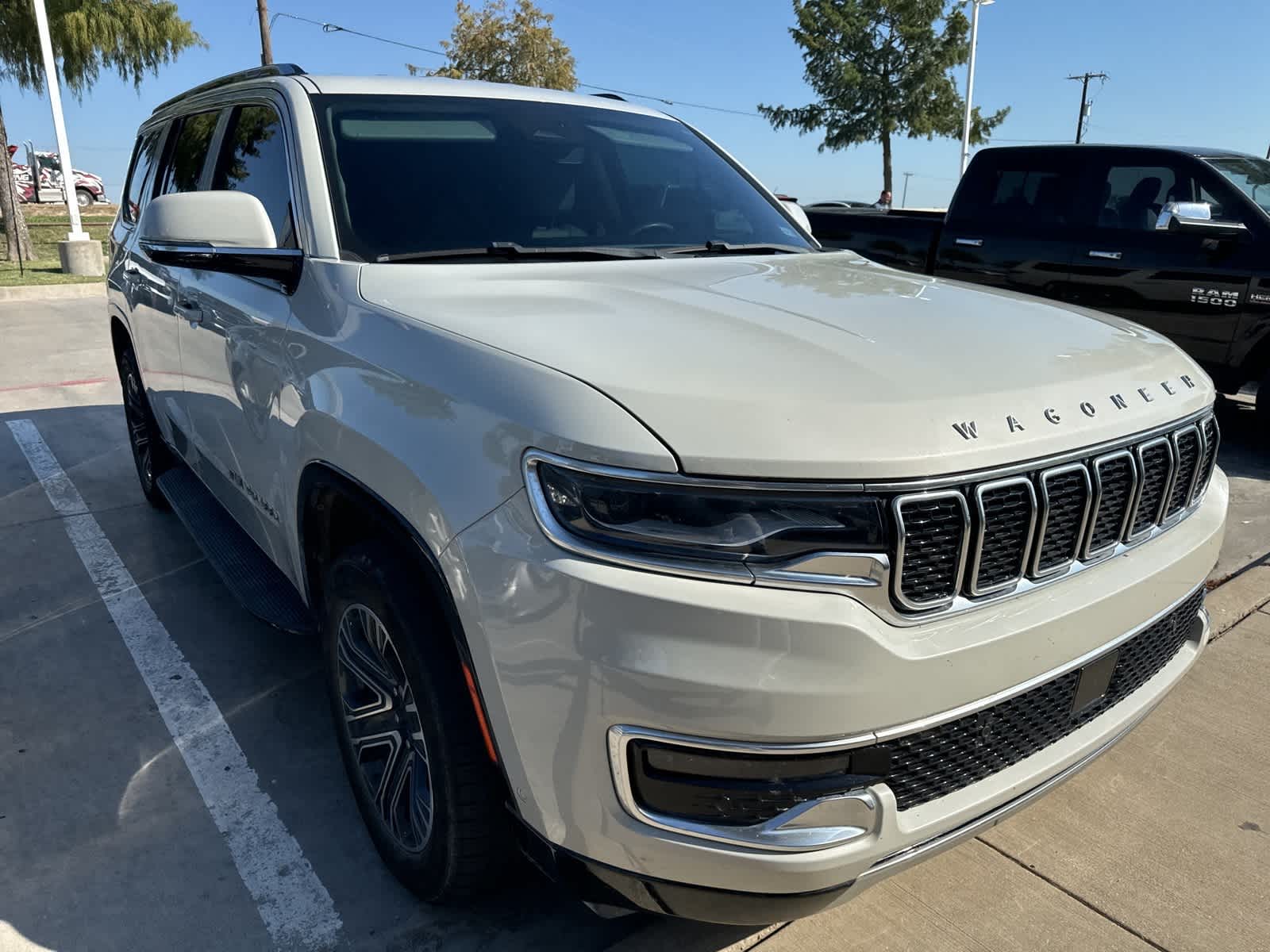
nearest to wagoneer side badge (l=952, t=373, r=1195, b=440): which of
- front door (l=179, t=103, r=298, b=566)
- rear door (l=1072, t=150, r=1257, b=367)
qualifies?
front door (l=179, t=103, r=298, b=566)

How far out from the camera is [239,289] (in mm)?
2945

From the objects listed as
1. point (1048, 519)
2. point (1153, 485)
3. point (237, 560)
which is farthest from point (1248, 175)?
point (237, 560)

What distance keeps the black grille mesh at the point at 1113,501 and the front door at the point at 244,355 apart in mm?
1947

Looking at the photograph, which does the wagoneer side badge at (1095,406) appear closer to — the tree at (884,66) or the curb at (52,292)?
the curb at (52,292)

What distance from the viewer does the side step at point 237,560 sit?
2891mm

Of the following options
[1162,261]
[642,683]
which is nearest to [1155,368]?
[642,683]

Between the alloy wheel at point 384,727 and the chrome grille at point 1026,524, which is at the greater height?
the chrome grille at point 1026,524

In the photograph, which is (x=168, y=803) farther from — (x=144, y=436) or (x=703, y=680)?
(x=144, y=436)

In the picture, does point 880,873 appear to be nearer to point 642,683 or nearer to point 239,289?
point 642,683

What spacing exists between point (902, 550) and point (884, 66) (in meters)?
35.1

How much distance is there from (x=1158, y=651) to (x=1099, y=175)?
5613mm

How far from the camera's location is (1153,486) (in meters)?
2.15

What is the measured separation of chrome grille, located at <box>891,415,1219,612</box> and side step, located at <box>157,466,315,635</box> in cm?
184

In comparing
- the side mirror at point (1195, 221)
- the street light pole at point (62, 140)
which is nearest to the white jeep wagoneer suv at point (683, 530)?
the side mirror at point (1195, 221)
